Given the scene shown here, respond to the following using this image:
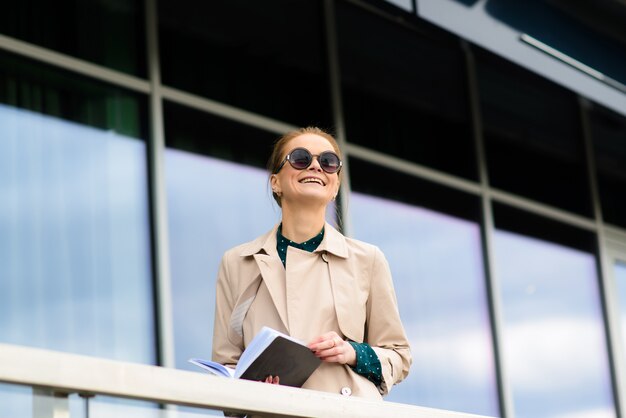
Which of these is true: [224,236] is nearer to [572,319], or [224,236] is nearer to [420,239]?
[420,239]

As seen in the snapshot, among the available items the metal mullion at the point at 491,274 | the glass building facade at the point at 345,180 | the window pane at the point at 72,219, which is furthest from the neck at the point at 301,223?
the metal mullion at the point at 491,274

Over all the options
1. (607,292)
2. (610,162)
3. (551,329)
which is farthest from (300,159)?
(610,162)

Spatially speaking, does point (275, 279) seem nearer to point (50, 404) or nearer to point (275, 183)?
point (275, 183)

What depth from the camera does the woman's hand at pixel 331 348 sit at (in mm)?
3334

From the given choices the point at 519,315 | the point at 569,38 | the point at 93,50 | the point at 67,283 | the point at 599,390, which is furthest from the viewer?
the point at 599,390

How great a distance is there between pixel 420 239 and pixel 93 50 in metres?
3.07

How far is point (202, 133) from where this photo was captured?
735 cm

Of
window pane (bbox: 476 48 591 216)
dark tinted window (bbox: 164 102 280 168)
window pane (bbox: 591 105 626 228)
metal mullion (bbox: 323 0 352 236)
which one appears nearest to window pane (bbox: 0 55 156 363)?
dark tinted window (bbox: 164 102 280 168)

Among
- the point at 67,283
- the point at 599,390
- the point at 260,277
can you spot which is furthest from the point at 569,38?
the point at 260,277

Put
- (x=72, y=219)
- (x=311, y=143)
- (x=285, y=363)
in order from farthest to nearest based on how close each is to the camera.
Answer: (x=72, y=219) → (x=311, y=143) → (x=285, y=363)

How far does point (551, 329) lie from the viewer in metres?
9.86

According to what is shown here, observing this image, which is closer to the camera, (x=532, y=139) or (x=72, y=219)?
(x=72, y=219)

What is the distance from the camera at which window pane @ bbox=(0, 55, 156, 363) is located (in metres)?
6.28

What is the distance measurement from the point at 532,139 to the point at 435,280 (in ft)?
6.08
